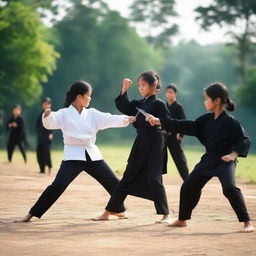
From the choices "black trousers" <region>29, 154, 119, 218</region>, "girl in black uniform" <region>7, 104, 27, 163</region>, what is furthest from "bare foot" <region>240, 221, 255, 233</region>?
"girl in black uniform" <region>7, 104, 27, 163</region>

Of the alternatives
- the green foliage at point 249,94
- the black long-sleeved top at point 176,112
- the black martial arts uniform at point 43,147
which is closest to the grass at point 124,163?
the black martial arts uniform at point 43,147

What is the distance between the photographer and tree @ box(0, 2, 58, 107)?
48.7m

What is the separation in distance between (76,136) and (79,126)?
0.13m

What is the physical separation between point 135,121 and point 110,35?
6446cm

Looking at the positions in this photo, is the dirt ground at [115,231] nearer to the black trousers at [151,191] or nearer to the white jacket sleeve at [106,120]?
the black trousers at [151,191]

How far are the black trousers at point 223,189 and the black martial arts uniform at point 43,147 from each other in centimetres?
1019

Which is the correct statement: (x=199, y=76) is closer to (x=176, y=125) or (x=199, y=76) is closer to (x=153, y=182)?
(x=153, y=182)

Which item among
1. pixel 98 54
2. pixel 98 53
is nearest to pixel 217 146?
pixel 98 54

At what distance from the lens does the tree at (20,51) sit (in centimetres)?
4872

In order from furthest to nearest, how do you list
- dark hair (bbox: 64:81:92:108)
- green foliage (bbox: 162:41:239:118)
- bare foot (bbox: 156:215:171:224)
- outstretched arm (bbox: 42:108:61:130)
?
green foliage (bbox: 162:41:239:118), dark hair (bbox: 64:81:92:108), bare foot (bbox: 156:215:171:224), outstretched arm (bbox: 42:108:61:130)

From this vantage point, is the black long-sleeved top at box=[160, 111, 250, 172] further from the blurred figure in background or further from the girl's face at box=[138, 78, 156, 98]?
the blurred figure in background

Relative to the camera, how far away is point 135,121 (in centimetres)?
982

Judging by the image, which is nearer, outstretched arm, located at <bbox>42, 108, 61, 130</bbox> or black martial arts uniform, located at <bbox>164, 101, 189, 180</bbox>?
outstretched arm, located at <bbox>42, 108, 61, 130</bbox>

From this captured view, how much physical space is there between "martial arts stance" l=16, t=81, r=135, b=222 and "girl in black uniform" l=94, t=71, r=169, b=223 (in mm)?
289
